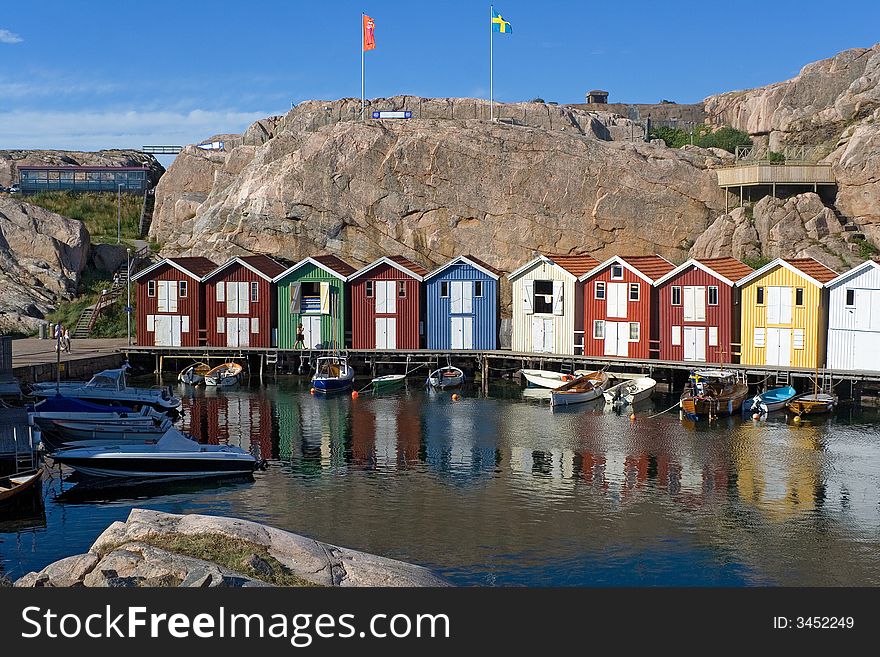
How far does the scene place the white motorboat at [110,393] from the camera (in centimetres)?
5038

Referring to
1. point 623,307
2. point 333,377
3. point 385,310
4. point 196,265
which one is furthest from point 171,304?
point 623,307

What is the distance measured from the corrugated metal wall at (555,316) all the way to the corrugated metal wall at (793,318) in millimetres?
10873

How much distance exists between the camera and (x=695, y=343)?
65.1 m

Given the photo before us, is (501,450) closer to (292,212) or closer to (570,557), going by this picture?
(570,557)

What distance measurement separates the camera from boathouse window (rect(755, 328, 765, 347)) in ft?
205

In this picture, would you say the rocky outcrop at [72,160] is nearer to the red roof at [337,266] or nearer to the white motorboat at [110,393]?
the red roof at [337,266]

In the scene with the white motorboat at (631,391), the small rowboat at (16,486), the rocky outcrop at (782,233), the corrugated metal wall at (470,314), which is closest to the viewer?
the small rowboat at (16,486)

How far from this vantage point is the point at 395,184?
8806 cm

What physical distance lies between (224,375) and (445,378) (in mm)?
14141

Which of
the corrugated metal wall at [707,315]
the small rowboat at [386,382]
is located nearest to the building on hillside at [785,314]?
the corrugated metal wall at [707,315]

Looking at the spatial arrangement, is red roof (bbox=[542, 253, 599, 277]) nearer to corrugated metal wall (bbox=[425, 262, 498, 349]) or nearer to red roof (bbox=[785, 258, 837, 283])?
corrugated metal wall (bbox=[425, 262, 498, 349])

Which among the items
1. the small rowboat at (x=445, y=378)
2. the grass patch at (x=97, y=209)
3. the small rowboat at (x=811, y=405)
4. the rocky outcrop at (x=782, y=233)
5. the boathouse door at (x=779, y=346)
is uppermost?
the grass patch at (x=97, y=209)

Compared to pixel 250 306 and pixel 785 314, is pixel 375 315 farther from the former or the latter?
pixel 785 314

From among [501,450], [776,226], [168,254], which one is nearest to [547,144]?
[776,226]
